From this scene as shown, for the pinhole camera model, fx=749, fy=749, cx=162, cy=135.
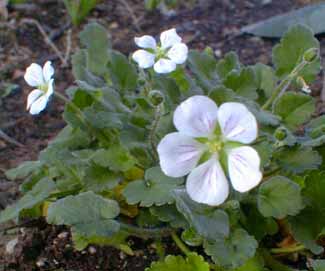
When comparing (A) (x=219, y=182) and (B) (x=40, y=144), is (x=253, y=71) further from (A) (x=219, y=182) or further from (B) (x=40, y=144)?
(B) (x=40, y=144)

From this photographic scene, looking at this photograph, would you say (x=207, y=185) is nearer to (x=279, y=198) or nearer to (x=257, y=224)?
(x=279, y=198)

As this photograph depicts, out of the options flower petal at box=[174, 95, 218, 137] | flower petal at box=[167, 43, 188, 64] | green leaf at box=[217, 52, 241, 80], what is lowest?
green leaf at box=[217, 52, 241, 80]

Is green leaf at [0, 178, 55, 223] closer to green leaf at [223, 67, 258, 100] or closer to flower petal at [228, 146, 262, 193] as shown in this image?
green leaf at [223, 67, 258, 100]

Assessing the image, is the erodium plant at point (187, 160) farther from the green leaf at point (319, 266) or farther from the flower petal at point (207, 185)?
the green leaf at point (319, 266)

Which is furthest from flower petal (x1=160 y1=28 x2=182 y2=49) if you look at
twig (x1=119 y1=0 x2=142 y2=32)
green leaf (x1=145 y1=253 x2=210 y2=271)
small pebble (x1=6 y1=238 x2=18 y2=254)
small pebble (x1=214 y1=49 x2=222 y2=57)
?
twig (x1=119 y1=0 x2=142 y2=32)

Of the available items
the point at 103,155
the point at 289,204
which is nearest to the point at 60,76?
the point at 103,155

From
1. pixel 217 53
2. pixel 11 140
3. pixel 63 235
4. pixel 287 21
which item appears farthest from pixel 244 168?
pixel 287 21

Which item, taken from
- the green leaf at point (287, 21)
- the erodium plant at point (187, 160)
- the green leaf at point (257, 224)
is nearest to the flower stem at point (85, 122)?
the erodium plant at point (187, 160)
